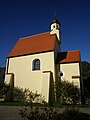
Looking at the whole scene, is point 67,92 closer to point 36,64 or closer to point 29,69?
point 36,64

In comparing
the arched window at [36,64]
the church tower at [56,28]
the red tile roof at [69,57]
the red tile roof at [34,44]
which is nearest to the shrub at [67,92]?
the red tile roof at [69,57]

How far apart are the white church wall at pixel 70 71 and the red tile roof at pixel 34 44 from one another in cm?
379

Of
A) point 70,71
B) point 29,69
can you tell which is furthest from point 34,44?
point 70,71

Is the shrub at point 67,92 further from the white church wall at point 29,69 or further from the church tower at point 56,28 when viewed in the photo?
the church tower at point 56,28

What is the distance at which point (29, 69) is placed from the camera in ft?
75.7

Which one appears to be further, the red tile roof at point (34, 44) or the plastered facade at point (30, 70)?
the red tile roof at point (34, 44)

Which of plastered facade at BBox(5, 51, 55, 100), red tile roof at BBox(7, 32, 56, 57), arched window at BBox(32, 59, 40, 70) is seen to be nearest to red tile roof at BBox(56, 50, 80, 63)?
plastered facade at BBox(5, 51, 55, 100)

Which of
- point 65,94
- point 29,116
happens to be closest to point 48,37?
point 65,94

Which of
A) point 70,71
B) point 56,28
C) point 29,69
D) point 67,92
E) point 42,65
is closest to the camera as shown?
point 67,92

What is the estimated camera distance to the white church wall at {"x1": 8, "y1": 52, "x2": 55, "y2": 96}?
21703 mm

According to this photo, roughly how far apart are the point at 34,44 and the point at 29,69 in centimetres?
548

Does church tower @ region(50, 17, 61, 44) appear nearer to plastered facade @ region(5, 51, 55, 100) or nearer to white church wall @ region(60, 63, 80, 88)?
plastered facade @ region(5, 51, 55, 100)

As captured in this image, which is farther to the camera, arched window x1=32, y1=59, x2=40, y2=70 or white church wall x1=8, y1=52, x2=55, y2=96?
arched window x1=32, y1=59, x2=40, y2=70

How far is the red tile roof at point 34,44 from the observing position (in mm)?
23841
